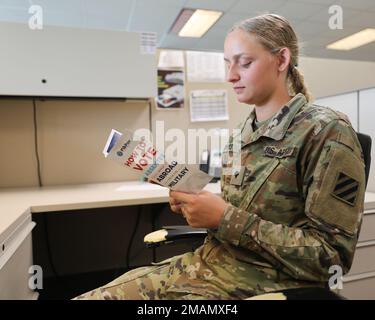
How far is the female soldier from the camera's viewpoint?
1.90 ft

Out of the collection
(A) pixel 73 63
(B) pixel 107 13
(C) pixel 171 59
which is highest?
(B) pixel 107 13

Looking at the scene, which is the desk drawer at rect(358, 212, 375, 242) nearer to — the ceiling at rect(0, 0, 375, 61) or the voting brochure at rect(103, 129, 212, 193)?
the voting brochure at rect(103, 129, 212, 193)

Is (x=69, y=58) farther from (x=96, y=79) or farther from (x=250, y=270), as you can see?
(x=250, y=270)

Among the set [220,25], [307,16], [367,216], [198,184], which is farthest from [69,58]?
[307,16]

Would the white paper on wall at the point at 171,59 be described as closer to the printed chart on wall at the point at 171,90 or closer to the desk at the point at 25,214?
the printed chart on wall at the point at 171,90

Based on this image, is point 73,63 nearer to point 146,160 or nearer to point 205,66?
point 205,66

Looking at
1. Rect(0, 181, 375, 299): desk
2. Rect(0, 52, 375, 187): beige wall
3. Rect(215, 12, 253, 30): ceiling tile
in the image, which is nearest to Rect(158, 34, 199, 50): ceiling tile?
Rect(215, 12, 253, 30): ceiling tile

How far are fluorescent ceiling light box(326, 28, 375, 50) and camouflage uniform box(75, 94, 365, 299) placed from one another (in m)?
5.11

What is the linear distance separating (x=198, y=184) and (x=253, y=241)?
0.16 metres

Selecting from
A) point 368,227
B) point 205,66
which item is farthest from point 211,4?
point 368,227

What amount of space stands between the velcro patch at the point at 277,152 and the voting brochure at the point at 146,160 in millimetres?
178

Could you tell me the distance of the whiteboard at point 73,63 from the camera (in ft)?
4.15

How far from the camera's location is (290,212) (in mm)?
642

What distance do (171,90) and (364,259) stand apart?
1233 millimetres
